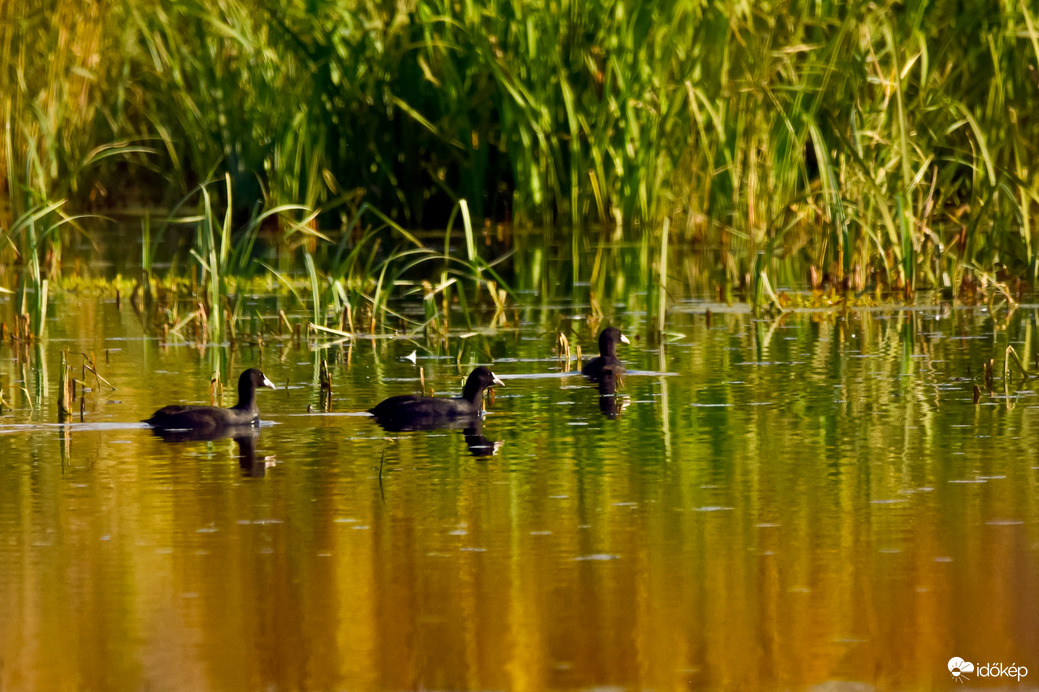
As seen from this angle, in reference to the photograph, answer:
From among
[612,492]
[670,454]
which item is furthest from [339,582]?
[670,454]

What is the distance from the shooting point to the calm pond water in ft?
17.4

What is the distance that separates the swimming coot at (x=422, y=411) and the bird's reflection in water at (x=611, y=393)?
2.18 feet

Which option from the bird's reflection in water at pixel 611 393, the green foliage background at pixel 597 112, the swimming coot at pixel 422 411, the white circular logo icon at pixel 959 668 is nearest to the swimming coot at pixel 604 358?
the bird's reflection in water at pixel 611 393

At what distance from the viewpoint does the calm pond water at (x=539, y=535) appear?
5.29 meters

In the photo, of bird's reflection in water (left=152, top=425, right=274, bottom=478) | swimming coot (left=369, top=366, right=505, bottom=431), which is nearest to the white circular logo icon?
bird's reflection in water (left=152, top=425, right=274, bottom=478)

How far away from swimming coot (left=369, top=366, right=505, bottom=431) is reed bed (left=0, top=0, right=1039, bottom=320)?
310 centimetres

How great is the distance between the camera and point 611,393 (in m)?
10.1

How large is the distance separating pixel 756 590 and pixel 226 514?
2.13 metres

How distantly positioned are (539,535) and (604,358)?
412cm

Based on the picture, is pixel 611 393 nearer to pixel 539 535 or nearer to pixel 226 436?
pixel 226 436

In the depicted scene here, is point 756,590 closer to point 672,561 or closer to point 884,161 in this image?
point 672,561

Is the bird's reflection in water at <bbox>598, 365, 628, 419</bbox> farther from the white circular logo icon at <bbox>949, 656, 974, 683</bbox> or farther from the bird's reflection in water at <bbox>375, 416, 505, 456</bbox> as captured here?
the white circular logo icon at <bbox>949, 656, 974, 683</bbox>

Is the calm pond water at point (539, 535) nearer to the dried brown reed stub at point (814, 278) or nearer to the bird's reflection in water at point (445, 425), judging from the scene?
the bird's reflection in water at point (445, 425)

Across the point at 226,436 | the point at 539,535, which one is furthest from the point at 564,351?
the point at 539,535
